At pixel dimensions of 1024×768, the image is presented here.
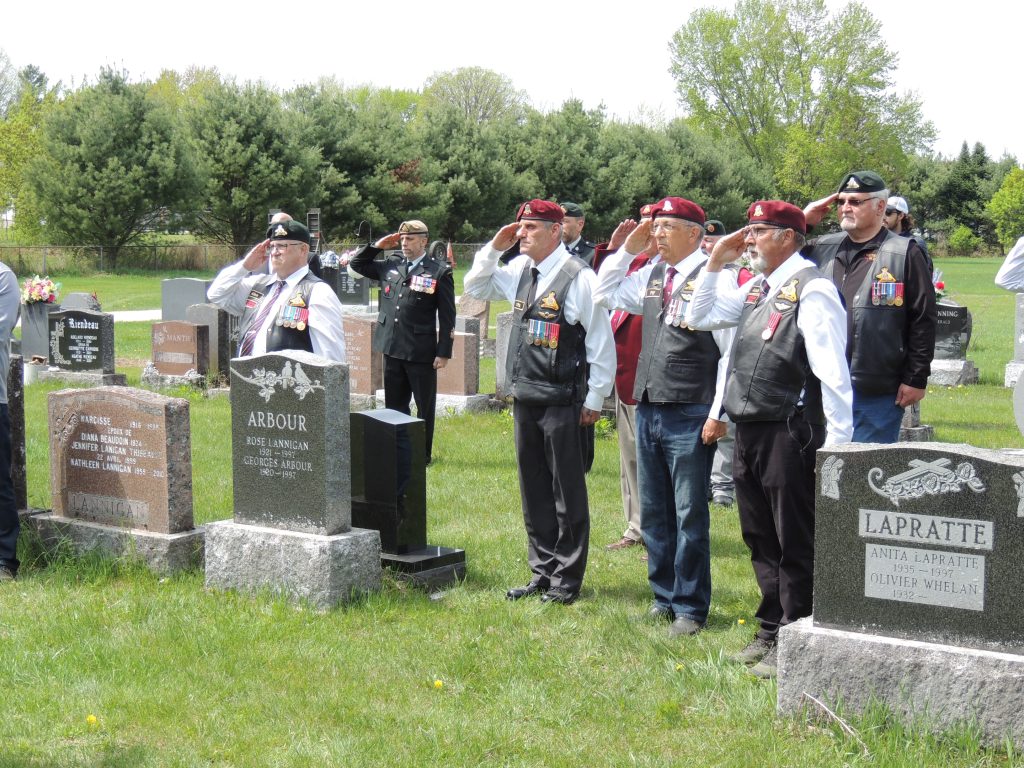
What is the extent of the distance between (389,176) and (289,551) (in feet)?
130

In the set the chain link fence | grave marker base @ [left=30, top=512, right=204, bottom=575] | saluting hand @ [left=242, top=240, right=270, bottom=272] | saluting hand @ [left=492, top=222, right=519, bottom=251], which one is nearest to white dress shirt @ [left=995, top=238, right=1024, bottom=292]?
saluting hand @ [left=492, top=222, right=519, bottom=251]

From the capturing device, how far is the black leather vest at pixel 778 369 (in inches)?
195

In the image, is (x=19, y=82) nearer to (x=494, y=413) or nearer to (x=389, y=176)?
(x=389, y=176)

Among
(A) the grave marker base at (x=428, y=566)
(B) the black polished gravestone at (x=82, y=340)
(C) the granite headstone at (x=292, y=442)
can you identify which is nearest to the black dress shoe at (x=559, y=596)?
(A) the grave marker base at (x=428, y=566)

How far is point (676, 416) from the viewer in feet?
18.9

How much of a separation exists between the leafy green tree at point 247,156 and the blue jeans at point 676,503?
36280mm

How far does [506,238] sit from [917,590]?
3180 mm

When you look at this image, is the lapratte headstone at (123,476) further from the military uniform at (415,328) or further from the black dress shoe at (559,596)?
the military uniform at (415,328)

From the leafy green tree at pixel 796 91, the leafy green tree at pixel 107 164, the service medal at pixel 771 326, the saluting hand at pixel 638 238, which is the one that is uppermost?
the leafy green tree at pixel 796 91

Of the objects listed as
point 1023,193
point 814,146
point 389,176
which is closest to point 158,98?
point 389,176

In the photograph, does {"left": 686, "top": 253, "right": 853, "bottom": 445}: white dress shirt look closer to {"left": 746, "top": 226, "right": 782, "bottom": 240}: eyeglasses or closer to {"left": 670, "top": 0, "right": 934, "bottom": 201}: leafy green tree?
{"left": 746, "top": 226, "right": 782, "bottom": 240}: eyeglasses

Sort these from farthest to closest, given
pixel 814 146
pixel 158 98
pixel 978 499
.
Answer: pixel 814 146, pixel 158 98, pixel 978 499

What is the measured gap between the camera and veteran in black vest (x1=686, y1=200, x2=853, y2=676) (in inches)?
193

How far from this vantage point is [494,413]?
13.2 metres
